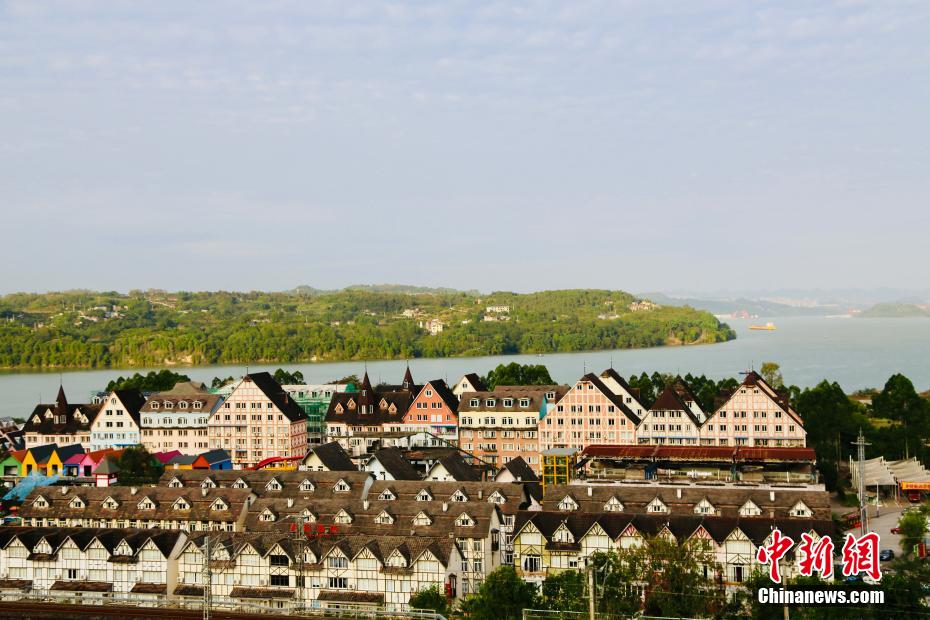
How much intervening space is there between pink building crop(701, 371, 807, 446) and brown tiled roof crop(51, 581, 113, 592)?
33.2 m

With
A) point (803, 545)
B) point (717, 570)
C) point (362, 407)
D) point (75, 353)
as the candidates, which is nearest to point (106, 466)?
point (362, 407)

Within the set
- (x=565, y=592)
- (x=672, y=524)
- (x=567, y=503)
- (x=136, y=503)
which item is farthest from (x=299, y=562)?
(x=672, y=524)

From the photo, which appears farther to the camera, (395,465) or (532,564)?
(395,465)

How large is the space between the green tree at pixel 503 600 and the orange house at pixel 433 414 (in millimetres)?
32737

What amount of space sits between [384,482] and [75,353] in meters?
153

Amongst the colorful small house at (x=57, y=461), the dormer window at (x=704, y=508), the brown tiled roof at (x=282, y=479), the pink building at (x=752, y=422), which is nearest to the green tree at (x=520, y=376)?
the pink building at (x=752, y=422)

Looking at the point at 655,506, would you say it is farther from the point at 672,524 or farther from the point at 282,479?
the point at 282,479

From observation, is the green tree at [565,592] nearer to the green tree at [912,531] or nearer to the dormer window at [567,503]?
the dormer window at [567,503]

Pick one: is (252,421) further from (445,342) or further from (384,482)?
(445,342)

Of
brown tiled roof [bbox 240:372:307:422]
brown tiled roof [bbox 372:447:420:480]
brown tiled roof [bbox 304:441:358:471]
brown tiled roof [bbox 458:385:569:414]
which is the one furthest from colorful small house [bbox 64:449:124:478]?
brown tiled roof [bbox 458:385:569:414]

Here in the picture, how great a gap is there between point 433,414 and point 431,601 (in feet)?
104

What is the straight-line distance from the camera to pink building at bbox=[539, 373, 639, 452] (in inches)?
2287

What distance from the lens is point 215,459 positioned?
62.0 m

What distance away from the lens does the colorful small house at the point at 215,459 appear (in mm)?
60138
